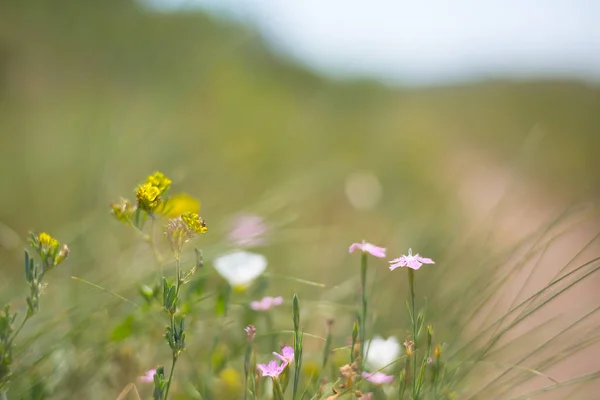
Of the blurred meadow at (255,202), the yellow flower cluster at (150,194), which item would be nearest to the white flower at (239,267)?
the blurred meadow at (255,202)

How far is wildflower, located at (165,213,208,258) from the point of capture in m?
0.91

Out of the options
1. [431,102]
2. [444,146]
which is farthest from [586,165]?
[431,102]

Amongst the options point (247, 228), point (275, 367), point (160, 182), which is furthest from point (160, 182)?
point (247, 228)

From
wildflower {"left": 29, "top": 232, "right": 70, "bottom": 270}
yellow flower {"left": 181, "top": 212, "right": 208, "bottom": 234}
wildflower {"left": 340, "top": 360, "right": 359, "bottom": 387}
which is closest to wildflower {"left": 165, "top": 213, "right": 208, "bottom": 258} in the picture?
yellow flower {"left": 181, "top": 212, "right": 208, "bottom": 234}

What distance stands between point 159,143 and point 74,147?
47 cm

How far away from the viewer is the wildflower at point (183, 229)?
2.99ft

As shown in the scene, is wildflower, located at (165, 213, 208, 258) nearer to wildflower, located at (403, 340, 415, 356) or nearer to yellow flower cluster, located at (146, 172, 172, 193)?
yellow flower cluster, located at (146, 172, 172, 193)

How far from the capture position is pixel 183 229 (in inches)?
37.0

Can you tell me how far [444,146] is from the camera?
20.9 ft

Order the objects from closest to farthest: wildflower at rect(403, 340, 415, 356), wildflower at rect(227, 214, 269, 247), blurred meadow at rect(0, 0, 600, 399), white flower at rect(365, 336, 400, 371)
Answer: wildflower at rect(403, 340, 415, 356)
white flower at rect(365, 336, 400, 371)
blurred meadow at rect(0, 0, 600, 399)
wildflower at rect(227, 214, 269, 247)

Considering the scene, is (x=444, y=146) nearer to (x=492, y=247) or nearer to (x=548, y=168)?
(x=548, y=168)

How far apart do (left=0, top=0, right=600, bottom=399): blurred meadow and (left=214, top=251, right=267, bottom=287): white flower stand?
0.13 ft

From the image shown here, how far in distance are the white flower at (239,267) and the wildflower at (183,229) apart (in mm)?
424

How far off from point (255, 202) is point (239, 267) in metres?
1.22
